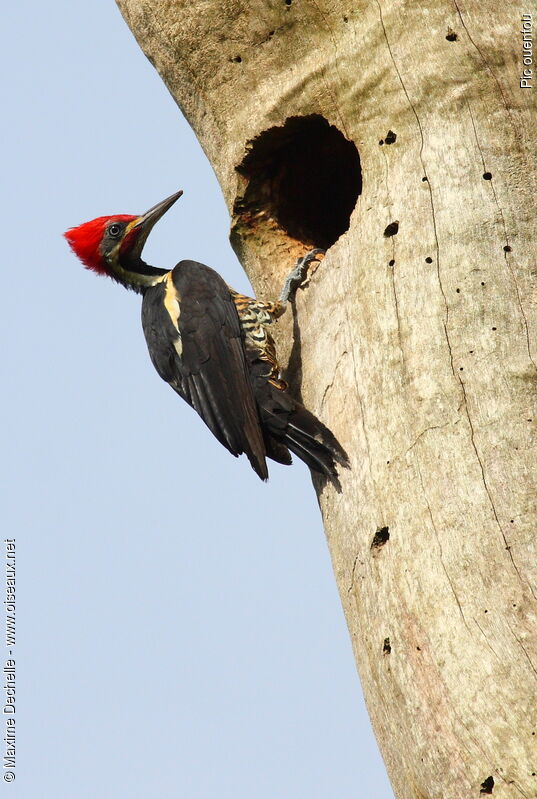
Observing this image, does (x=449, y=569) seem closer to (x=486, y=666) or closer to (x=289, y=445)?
(x=486, y=666)

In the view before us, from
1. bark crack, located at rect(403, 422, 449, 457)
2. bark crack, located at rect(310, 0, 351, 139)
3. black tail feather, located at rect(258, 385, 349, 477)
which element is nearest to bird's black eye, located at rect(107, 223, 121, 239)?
black tail feather, located at rect(258, 385, 349, 477)

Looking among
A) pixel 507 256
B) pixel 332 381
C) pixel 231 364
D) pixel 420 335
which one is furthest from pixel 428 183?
pixel 231 364

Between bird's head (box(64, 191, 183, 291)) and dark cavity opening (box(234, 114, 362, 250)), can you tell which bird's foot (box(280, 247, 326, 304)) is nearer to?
dark cavity opening (box(234, 114, 362, 250))

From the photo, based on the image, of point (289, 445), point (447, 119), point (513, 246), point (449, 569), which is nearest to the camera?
point (449, 569)

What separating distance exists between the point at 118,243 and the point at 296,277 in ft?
5.71

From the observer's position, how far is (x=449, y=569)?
11.0 feet

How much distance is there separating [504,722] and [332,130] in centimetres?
285

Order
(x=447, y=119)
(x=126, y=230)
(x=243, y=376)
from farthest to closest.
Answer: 1. (x=126, y=230)
2. (x=243, y=376)
3. (x=447, y=119)

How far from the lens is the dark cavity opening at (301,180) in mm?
4863

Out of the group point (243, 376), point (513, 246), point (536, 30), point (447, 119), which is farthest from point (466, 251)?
point (243, 376)

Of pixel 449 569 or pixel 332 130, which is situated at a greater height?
pixel 332 130

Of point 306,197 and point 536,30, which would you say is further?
point 306,197

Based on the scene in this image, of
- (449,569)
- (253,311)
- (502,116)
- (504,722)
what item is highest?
(502,116)

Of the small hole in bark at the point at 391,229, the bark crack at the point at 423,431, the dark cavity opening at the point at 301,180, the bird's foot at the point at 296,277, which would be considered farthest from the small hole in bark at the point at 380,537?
the dark cavity opening at the point at 301,180
